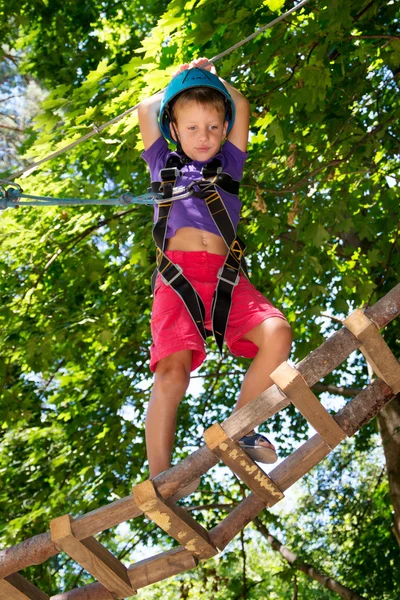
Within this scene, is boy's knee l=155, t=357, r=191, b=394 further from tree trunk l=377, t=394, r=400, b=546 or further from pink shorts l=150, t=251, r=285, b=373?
tree trunk l=377, t=394, r=400, b=546

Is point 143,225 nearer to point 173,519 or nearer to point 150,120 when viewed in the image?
point 150,120

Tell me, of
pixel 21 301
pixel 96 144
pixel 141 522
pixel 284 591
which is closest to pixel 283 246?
pixel 96 144

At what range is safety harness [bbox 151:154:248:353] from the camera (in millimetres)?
3920

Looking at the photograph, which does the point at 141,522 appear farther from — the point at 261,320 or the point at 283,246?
the point at 261,320

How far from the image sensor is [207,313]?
13.1 ft

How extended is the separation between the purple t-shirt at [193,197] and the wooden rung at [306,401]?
92 cm

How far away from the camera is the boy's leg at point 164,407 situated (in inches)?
148

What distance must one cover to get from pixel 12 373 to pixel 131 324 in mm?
1385

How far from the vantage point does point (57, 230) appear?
844cm

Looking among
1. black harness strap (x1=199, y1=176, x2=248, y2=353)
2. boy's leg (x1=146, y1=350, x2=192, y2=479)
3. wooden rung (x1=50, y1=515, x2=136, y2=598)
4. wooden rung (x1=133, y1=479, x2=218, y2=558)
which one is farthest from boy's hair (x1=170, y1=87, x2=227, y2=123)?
wooden rung (x1=50, y1=515, x2=136, y2=598)

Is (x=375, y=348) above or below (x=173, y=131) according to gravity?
below

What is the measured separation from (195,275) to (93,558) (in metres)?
1.24

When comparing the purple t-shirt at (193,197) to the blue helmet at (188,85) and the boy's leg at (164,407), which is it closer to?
the blue helmet at (188,85)

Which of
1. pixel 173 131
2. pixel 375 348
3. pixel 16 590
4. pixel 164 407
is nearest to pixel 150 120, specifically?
pixel 173 131
